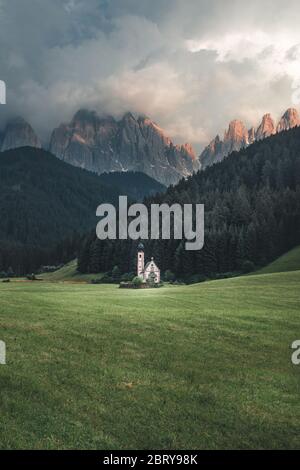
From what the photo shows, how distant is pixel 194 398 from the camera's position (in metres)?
18.3

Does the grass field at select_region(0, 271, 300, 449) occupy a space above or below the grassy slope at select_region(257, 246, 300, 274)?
below

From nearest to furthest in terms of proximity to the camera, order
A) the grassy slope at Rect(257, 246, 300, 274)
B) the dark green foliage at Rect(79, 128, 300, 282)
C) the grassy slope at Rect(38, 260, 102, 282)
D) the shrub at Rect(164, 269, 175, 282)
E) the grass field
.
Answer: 1. the grass field
2. the grassy slope at Rect(257, 246, 300, 274)
3. the shrub at Rect(164, 269, 175, 282)
4. the dark green foliage at Rect(79, 128, 300, 282)
5. the grassy slope at Rect(38, 260, 102, 282)

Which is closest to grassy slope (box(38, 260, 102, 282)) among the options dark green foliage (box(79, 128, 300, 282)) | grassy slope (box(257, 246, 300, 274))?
dark green foliage (box(79, 128, 300, 282))

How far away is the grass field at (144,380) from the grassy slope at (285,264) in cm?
8630

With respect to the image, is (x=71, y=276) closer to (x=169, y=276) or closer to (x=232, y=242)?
(x=169, y=276)

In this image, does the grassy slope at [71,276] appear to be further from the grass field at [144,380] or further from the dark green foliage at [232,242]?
the grass field at [144,380]

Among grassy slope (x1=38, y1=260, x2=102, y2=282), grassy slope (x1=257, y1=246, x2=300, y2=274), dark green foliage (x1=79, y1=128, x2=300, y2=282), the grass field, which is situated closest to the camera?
the grass field

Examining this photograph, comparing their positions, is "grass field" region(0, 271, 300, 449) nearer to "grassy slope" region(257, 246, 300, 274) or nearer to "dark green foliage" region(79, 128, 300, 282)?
"grassy slope" region(257, 246, 300, 274)

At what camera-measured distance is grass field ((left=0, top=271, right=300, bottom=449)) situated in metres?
15.5

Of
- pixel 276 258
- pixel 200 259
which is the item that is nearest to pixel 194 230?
pixel 200 259

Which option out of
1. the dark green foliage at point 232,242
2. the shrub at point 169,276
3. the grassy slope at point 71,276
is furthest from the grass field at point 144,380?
the grassy slope at point 71,276

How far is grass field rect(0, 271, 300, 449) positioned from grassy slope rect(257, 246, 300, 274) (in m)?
86.3

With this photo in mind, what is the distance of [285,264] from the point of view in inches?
4786
